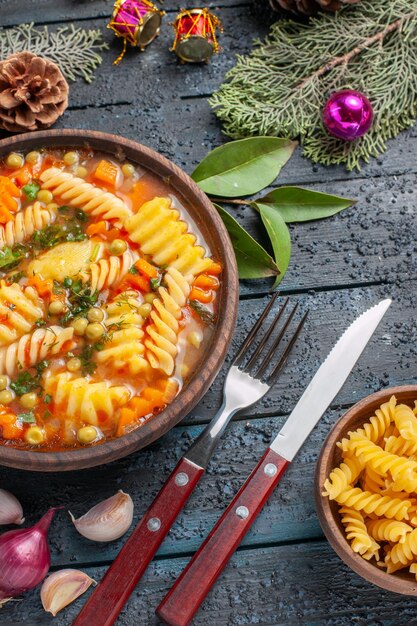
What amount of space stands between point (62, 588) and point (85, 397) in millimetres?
704

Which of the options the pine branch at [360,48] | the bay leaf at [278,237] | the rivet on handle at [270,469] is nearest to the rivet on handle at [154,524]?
the rivet on handle at [270,469]

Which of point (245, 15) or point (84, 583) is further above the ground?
point (245, 15)

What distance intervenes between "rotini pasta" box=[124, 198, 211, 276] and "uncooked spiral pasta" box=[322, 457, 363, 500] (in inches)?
30.7

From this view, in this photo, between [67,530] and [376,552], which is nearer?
[376,552]

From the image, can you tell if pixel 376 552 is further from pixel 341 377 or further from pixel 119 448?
pixel 119 448

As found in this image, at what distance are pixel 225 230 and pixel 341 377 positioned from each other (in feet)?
2.16

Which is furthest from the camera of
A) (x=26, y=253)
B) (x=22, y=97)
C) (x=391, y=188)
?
(x=391, y=188)

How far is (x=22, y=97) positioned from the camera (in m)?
3.05

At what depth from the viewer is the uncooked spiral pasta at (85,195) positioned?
111 inches

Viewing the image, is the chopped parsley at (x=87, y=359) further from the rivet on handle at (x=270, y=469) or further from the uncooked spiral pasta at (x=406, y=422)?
the uncooked spiral pasta at (x=406, y=422)

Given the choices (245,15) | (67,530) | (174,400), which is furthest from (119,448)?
(245,15)

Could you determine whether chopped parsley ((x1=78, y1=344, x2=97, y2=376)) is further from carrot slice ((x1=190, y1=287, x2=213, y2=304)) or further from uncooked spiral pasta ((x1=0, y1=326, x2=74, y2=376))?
carrot slice ((x1=190, y1=287, x2=213, y2=304))

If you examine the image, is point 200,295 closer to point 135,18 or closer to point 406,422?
point 406,422

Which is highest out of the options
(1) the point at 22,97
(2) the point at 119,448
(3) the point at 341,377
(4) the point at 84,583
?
(1) the point at 22,97
